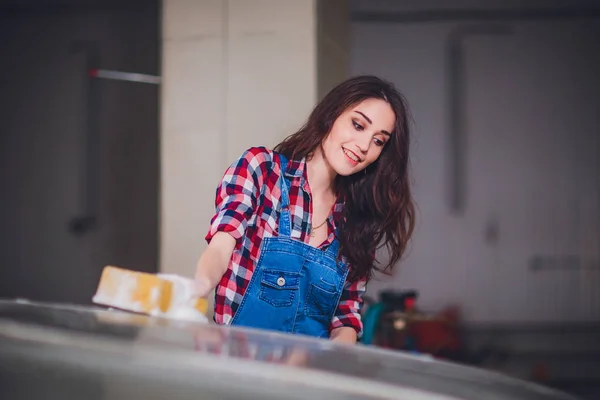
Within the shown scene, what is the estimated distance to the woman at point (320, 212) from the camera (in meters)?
1.77

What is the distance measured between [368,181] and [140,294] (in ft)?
3.26

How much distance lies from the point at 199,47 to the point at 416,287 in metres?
3.20

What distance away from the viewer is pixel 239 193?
170cm

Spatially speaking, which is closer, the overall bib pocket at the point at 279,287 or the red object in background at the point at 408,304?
the overall bib pocket at the point at 279,287

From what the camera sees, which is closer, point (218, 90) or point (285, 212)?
point (285, 212)

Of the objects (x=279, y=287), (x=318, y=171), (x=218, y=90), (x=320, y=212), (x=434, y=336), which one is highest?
(x=218, y=90)

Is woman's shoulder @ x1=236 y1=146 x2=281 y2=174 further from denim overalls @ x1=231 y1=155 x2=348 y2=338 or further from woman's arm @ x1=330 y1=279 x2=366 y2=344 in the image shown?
woman's arm @ x1=330 y1=279 x2=366 y2=344

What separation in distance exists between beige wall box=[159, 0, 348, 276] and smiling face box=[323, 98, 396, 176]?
4.65 ft

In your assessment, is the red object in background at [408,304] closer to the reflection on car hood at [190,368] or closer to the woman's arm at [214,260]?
the woman's arm at [214,260]

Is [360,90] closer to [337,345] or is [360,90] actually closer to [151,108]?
[337,345]

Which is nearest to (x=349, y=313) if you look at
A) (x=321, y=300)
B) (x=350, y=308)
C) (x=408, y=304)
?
(x=350, y=308)

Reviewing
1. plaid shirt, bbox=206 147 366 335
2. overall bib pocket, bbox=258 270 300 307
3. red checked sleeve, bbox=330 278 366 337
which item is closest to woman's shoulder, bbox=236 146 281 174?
plaid shirt, bbox=206 147 366 335

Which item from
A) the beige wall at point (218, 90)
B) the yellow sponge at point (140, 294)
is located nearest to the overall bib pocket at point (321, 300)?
the yellow sponge at point (140, 294)

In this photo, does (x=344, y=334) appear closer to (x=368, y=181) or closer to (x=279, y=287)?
(x=279, y=287)
